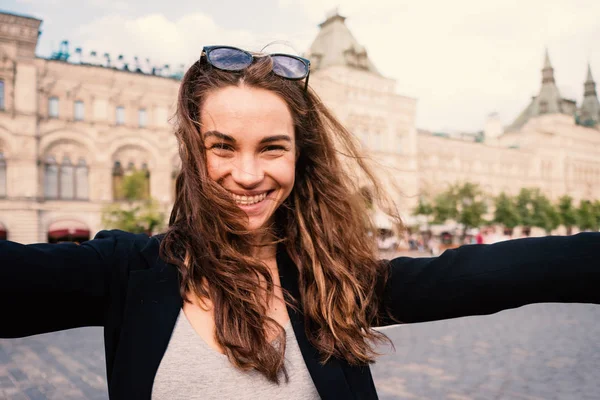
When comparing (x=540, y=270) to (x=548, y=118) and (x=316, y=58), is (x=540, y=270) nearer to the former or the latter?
(x=316, y=58)

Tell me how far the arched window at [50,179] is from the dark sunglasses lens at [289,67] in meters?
28.1

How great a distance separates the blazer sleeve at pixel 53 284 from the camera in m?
1.16

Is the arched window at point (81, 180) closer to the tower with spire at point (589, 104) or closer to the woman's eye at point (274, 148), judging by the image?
the woman's eye at point (274, 148)

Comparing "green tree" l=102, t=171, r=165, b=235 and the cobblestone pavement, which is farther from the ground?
"green tree" l=102, t=171, r=165, b=235

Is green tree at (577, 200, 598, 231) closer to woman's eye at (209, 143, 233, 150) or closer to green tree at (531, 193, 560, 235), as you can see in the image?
green tree at (531, 193, 560, 235)

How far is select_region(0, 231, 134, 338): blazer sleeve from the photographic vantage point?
1160mm

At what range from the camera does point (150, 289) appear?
141 centimetres

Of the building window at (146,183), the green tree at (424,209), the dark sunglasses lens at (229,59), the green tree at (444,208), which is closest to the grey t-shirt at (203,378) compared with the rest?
the dark sunglasses lens at (229,59)

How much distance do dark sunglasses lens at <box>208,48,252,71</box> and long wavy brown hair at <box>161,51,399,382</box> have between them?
0.08 feet

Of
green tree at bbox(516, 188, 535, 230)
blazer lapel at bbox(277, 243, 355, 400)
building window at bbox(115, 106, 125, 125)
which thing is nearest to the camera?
blazer lapel at bbox(277, 243, 355, 400)

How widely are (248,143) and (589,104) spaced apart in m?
83.9

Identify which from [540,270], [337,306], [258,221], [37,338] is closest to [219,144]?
[258,221]

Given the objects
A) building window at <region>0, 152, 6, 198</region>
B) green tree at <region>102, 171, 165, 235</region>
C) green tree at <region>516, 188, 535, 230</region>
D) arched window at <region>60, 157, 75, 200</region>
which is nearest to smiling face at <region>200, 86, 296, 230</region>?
green tree at <region>102, 171, 165, 235</region>

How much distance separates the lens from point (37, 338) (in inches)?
336
